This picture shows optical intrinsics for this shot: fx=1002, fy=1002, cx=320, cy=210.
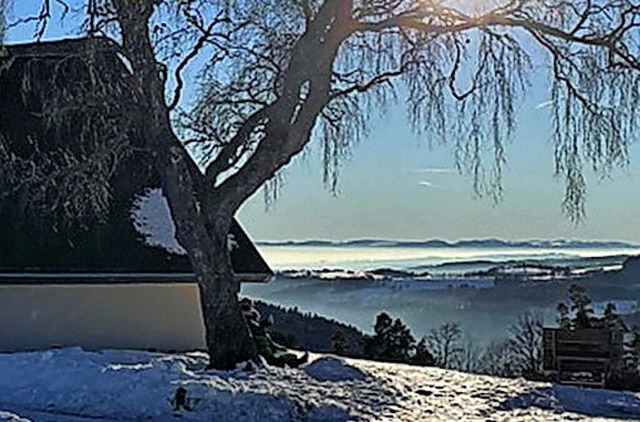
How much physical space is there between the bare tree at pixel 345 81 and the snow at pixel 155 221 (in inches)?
65.2

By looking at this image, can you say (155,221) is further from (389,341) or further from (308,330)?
(308,330)

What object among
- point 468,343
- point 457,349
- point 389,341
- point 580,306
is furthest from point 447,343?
point 580,306

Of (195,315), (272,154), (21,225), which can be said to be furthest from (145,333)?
(272,154)

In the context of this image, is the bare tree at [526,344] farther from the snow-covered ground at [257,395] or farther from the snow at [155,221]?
the snow at [155,221]

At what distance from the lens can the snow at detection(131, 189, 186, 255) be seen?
47.0 ft

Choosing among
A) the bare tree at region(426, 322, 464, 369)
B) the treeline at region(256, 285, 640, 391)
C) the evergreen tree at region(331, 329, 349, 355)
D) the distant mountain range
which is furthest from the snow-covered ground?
the bare tree at region(426, 322, 464, 369)

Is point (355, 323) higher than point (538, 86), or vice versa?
point (538, 86)

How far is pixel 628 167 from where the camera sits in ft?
36.7

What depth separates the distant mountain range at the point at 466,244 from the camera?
14.6m

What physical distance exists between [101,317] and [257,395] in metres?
5.00

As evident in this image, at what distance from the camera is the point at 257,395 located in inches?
384

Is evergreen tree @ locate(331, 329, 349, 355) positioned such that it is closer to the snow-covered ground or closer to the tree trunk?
the snow-covered ground

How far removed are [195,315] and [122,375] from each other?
448 centimetres

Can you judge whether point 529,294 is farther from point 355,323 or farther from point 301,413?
point 301,413
